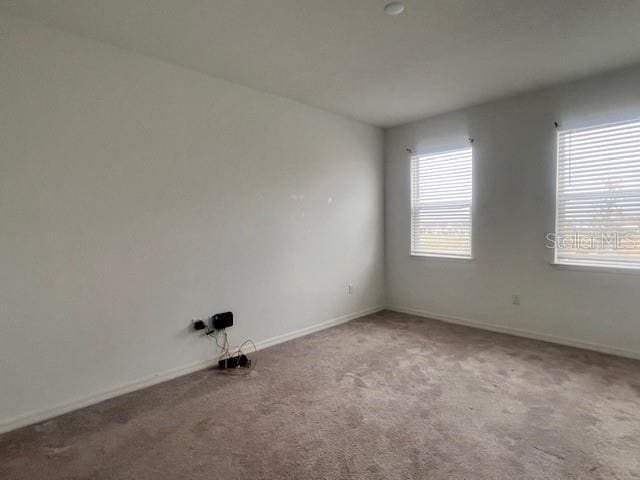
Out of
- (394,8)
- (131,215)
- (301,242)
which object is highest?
(394,8)

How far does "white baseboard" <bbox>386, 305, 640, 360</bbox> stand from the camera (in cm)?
319

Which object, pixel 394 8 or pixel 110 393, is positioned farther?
pixel 110 393

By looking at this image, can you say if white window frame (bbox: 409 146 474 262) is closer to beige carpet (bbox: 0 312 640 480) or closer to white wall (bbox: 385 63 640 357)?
white wall (bbox: 385 63 640 357)

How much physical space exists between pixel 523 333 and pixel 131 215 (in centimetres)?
398

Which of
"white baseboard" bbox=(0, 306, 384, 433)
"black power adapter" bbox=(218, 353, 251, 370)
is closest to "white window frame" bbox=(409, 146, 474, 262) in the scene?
"white baseboard" bbox=(0, 306, 384, 433)

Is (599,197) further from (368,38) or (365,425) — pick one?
(365,425)

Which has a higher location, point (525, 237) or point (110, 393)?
point (525, 237)

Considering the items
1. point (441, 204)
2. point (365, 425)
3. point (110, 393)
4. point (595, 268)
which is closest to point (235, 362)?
point (110, 393)

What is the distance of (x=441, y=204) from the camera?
438 centimetres

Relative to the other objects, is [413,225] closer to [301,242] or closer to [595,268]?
[301,242]

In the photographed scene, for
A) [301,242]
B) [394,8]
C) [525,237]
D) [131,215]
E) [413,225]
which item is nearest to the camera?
[394,8]

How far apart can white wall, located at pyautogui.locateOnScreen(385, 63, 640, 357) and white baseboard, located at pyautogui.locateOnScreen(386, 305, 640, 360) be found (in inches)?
0.4

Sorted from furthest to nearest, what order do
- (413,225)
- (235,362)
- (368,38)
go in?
(413,225)
(235,362)
(368,38)

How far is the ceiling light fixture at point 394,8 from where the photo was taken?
2086 millimetres
